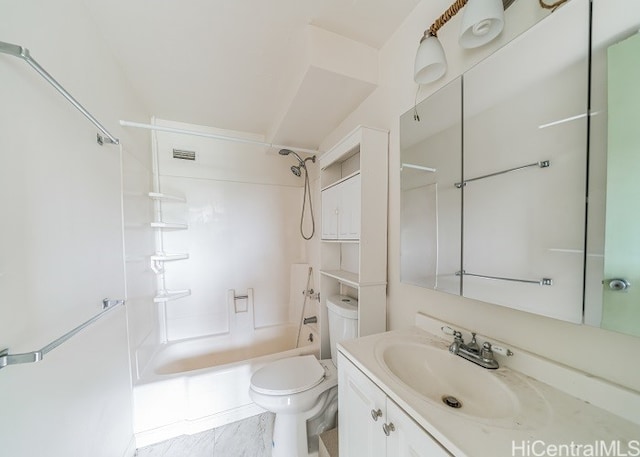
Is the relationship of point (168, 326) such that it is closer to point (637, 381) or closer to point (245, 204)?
point (245, 204)

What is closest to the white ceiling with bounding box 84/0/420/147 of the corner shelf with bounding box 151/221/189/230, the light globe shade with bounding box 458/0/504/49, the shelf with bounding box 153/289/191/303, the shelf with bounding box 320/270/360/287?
the light globe shade with bounding box 458/0/504/49

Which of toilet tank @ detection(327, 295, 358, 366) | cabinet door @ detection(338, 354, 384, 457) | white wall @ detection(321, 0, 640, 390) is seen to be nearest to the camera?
white wall @ detection(321, 0, 640, 390)

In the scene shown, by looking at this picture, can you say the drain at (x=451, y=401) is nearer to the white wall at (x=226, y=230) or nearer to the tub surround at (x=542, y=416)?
the tub surround at (x=542, y=416)

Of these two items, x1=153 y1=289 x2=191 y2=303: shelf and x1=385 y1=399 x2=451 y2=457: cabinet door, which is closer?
x1=385 y1=399 x2=451 y2=457: cabinet door

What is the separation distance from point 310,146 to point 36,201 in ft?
6.46

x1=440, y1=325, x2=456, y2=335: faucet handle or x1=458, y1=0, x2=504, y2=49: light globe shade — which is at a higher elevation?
x1=458, y1=0, x2=504, y2=49: light globe shade

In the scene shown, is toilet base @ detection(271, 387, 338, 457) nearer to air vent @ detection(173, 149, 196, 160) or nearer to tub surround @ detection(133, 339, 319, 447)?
tub surround @ detection(133, 339, 319, 447)

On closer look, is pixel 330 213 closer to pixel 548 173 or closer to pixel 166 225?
pixel 548 173

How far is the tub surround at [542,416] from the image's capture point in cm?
49

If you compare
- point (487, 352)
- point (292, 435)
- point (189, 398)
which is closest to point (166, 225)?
point (189, 398)

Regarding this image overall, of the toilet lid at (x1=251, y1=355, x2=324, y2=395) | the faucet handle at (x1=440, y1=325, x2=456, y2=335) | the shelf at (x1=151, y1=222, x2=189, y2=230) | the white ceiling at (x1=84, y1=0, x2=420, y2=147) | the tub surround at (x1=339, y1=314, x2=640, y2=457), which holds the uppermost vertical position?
the white ceiling at (x1=84, y1=0, x2=420, y2=147)

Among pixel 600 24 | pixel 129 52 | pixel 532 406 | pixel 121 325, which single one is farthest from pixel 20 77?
pixel 532 406

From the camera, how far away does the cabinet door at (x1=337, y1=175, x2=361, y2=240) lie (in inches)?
53.1

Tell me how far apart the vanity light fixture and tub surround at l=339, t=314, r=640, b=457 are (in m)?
1.15
